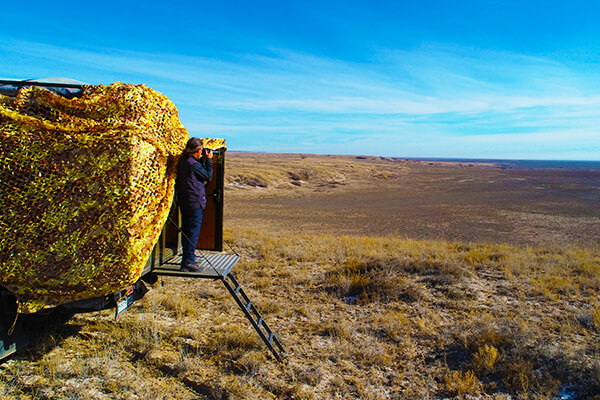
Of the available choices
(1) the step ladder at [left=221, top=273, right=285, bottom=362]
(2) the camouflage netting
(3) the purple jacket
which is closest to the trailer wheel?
(2) the camouflage netting

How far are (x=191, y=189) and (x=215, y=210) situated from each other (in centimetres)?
130

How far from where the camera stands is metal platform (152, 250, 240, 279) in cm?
466

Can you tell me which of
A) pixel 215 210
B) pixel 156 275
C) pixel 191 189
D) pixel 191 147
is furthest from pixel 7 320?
pixel 215 210

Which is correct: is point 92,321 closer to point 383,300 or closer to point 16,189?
point 16,189

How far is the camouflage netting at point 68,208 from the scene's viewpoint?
3.63 m

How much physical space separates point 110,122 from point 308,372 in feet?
11.4

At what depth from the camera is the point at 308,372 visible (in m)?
4.50

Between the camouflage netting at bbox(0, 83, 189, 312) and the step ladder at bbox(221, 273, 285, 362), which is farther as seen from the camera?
the step ladder at bbox(221, 273, 285, 362)

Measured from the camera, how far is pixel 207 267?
5.06 metres

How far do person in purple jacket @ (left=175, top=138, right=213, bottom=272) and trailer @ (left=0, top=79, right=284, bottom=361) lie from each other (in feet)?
0.51

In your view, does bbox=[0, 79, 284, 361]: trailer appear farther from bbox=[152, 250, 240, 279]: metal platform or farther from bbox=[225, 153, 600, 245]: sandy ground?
bbox=[225, 153, 600, 245]: sandy ground

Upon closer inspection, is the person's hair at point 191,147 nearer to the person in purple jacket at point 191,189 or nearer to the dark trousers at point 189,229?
the person in purple jacket at point 191,189

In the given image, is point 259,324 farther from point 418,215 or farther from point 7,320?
point 418,215

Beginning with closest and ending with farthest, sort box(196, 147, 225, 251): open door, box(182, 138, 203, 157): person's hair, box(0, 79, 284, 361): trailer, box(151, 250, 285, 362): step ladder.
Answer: box(0, 79, 284, 361): trailer < box(182, 138, 203, 157): person's hair < box(151, 250, 285, 362): step ladder < box(196, 147, 225, 251): open door
